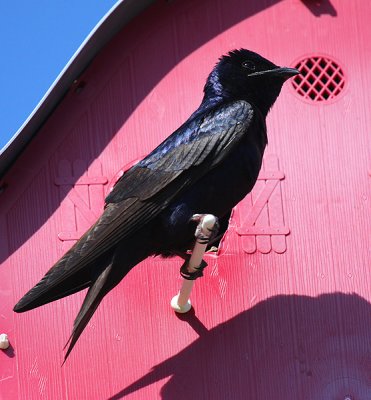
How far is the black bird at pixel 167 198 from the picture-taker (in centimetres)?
464

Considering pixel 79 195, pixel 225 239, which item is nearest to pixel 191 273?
pixel 225 239

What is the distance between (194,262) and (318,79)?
94 centimetres

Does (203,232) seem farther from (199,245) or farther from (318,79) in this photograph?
(318,79)

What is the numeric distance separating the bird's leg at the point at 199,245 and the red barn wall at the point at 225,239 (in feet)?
0.88

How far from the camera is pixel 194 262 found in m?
4.62

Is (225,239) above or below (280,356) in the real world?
above

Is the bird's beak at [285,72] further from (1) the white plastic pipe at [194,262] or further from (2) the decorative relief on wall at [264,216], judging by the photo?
(1) the white plastic pipe at [194,262]

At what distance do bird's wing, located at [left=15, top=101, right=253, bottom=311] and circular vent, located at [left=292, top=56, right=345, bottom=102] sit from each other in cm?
37

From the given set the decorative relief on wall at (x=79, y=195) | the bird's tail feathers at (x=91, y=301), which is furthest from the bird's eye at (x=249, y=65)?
the bird's tail feathers at (x=91, y=301)

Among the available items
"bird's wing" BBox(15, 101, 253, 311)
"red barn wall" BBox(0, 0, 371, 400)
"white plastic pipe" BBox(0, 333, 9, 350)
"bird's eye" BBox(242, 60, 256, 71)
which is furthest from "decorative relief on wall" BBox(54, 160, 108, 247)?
"bird's eye" BBox(242, 60, 256, 71)

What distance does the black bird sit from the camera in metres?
4.64

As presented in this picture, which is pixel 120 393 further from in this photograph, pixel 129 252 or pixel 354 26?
pixel 354 26

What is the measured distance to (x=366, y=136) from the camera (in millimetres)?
5203

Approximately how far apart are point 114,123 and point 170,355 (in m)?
0.76
